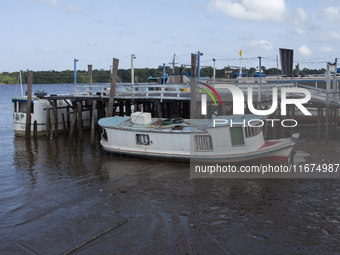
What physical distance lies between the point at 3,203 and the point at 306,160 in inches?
556

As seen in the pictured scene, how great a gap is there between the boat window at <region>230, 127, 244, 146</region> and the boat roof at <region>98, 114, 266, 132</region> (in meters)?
0.32

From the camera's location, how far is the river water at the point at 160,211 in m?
8.44

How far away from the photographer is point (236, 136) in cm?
1509

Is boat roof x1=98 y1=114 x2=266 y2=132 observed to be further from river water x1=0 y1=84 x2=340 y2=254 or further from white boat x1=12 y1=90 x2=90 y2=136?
white boat x1=12 y1=90 x2=90 y2=136

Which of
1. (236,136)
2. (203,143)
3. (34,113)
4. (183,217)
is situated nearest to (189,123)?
(203,143)

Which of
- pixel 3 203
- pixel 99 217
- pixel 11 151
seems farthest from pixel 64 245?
pixel 11 151

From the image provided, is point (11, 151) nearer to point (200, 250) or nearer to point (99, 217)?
point (99, 217)

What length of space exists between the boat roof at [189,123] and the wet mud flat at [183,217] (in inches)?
105

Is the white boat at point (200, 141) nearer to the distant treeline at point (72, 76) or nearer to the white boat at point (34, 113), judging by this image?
the white boat at point (34, 113)

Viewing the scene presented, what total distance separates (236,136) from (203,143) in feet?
5.35

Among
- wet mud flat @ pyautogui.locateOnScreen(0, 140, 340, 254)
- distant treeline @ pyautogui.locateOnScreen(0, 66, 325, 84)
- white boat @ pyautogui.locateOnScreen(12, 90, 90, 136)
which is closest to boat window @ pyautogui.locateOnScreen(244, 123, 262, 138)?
wet mud flat @ pyautogui.locateOnScreen(0, 140, 340, 254)

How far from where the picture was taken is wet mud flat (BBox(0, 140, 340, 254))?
8.37 m

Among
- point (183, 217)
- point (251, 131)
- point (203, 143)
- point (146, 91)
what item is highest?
point (146, 91)

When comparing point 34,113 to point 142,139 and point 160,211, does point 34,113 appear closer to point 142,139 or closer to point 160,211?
point 142,139
